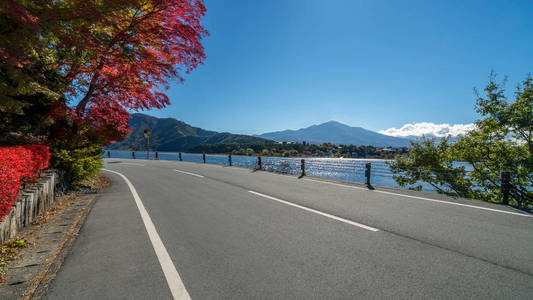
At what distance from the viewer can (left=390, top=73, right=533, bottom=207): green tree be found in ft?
33.5

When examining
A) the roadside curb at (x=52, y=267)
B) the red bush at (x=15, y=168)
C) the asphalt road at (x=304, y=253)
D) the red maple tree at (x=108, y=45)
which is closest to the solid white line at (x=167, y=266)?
the asphalt road at (x=304, y=253)

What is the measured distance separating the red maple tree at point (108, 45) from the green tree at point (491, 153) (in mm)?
10173

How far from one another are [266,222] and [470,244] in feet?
11.1

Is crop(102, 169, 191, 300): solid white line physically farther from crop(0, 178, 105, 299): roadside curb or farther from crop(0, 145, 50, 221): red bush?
crop(0, 145, 50, 221): red bush

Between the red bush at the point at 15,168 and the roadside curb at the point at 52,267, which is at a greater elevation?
the red bush at the point at 15,168

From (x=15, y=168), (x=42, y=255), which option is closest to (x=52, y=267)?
(x=42, y=255)

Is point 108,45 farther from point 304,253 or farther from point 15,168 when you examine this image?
point 304,253

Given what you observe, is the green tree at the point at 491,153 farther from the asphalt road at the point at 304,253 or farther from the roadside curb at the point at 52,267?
the roadside curb at the point at 52,267

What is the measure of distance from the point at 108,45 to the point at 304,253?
7.42 m

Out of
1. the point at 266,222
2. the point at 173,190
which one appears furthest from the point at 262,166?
the point at 266,222

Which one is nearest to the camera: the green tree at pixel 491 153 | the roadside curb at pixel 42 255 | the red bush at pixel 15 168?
the roadside curb at pixel 42 255

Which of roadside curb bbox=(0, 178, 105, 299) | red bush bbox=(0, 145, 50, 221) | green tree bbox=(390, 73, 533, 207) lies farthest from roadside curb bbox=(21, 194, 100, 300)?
green tree bbox=(390, 73, 533, 207)

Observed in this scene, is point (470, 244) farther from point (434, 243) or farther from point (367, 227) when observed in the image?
point (367, 227)

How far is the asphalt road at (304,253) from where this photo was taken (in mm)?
2371
